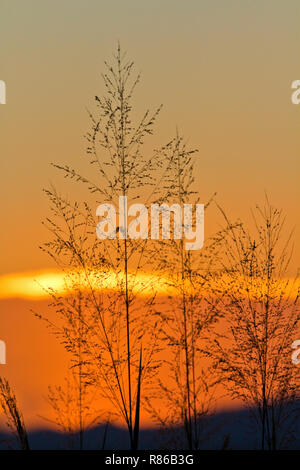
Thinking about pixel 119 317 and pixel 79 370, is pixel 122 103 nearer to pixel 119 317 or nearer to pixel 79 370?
pixel 119 317

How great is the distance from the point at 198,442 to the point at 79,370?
92 cm

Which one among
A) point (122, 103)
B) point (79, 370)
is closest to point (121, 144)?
Result: point (122, 103)

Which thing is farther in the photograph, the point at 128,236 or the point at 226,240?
the point at 226,240

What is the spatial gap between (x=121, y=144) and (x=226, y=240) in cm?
103

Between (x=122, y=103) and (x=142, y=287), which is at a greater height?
(x=122, y=103)

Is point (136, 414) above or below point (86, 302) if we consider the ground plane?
below

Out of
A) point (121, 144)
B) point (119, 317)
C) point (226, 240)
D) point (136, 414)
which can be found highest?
point (121, 144)

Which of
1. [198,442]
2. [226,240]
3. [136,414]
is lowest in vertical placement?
[198,442]
